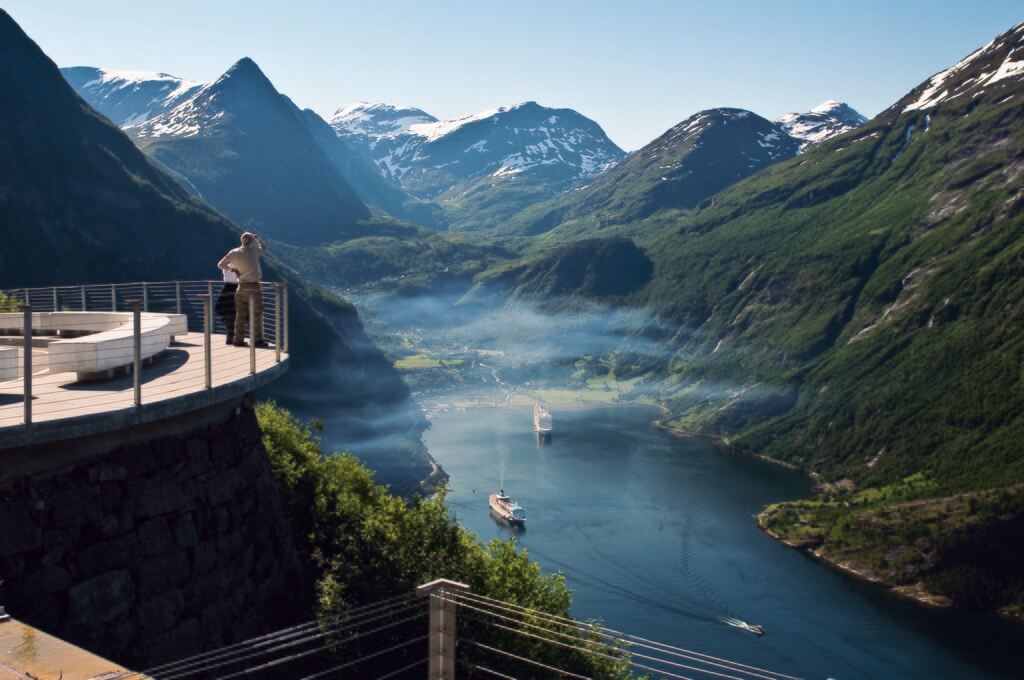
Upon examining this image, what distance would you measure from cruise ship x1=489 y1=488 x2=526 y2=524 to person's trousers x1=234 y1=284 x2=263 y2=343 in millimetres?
125388

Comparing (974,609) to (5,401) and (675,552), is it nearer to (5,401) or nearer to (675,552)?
(675,552)

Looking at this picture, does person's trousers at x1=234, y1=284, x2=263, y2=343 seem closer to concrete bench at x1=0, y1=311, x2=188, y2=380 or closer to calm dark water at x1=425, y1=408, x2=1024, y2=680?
concrete bench at x1=0, y1=311, x2=188, y2=380

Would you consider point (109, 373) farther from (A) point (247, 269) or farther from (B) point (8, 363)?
(A) point (247, 269)

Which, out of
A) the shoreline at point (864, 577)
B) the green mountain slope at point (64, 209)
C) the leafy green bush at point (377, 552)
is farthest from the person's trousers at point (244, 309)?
the shoreline at point (864, 577)

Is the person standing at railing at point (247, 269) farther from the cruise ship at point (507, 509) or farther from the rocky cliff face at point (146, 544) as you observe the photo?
the cruise ship at point (507, 509)

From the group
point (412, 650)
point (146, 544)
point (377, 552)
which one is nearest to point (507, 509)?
point (377, 552)

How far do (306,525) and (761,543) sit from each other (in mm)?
138918

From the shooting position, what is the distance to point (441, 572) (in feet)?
84.3

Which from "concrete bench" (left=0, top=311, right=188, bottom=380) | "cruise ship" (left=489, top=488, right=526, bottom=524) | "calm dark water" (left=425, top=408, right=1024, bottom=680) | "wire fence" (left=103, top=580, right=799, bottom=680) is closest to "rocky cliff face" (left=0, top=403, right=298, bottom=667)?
"wire fence" (left=103, top=580, right=799, bottom=680)

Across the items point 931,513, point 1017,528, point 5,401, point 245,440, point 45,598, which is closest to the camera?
point 45,598

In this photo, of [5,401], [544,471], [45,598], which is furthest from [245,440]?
[544,471]

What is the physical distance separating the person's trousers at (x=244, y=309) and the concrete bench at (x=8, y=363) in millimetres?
5050

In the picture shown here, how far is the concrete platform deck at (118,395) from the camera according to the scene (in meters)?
12.8

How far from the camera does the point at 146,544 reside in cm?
1433
